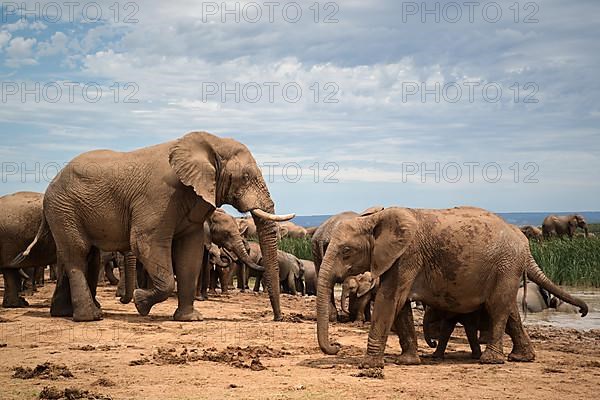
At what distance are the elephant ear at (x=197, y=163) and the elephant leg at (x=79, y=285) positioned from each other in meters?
2.33

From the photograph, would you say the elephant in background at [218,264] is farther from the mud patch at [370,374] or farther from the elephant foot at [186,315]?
the mud patch at [370,374]

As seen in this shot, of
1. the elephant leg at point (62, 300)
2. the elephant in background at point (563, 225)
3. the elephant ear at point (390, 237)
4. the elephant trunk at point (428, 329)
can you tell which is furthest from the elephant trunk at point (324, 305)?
the elephant in background at point (563, 225)

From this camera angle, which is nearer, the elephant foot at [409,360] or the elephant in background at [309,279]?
the elephant foot at [409,360]

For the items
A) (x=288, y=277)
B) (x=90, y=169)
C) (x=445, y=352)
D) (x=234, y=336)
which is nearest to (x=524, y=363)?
(x=445, y=352)

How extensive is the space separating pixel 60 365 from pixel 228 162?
530cm

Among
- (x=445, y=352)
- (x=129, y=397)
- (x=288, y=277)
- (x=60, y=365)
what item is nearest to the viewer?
(x=129, y=397)

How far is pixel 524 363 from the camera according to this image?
36.0 feet

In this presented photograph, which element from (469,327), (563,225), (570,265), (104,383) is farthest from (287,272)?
(563,225)

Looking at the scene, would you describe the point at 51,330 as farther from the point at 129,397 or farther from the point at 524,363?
the point at 524,363

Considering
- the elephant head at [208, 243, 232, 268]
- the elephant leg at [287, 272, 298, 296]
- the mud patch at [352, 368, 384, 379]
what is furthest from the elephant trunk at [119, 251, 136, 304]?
the elephant leg at [287, 272, 298, 296]

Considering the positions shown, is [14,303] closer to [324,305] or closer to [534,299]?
[324,305]

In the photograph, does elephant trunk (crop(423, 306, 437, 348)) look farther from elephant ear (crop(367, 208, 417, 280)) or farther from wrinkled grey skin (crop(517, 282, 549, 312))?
wrinkled grey skin (crop(517, 282, 549, 312))

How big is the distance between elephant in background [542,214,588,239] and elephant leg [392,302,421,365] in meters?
44.1

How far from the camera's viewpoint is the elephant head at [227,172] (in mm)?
13812
